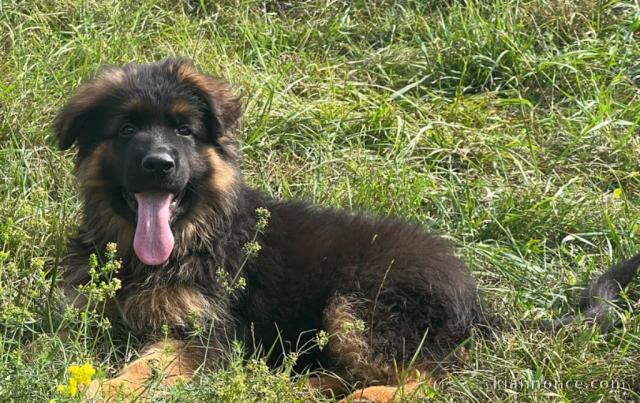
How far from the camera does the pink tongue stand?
530 cm

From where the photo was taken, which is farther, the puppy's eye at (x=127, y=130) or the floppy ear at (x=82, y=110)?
the floppy ear at (x=82, y=110)

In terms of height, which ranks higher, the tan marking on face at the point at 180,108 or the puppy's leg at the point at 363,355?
the tan marking on face at the point at 180,108

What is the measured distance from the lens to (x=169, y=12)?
7.94 meters

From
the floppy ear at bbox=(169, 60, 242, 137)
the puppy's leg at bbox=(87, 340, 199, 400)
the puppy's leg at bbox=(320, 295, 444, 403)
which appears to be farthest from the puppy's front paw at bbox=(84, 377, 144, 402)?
the floppy ear at bbox=(169, 60, 242, 137)

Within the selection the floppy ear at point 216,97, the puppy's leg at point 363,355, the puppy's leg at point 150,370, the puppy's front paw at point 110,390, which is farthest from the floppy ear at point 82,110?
the puppy's leg at point 363,355

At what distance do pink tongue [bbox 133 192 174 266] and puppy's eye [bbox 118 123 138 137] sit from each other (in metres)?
0.29

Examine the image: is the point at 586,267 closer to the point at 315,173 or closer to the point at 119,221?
the point at 315,173

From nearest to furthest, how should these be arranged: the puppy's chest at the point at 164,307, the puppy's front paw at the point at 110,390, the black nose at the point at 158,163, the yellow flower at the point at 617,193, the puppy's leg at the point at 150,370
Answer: the puppy's front paw at the point at 110,390, the puppy's leg at the point at 150,370, the black nose at the point at 158,163, the puppy's chest at the point at 164,307, the yellow flower at the point at 617,193

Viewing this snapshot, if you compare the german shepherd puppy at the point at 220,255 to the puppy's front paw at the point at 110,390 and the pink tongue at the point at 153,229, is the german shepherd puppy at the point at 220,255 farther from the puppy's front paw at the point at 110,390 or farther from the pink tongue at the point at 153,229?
the puppy's front paw at the point at 110,390

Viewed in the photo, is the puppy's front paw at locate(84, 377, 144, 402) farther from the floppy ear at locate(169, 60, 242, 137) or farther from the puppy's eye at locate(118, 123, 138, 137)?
the floppy ear at locate(169, 60, 242, 137)

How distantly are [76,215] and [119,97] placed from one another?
40.0 inches

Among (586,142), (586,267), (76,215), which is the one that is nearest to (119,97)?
(76,215)

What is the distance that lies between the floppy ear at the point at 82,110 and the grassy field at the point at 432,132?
56cm

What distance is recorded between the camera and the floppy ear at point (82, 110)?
545 centimetres
